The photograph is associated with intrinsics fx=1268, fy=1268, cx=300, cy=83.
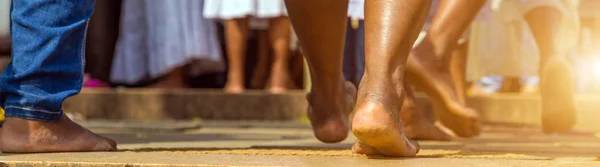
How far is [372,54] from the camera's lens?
2979mm

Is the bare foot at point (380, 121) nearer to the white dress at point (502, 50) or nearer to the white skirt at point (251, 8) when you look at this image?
the white dress at point (502, 50)

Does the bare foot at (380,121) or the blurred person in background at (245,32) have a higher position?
the bare foot at (380,121)

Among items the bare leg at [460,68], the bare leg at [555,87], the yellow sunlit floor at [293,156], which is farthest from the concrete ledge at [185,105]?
the yellow sunlit floor at [293,156]

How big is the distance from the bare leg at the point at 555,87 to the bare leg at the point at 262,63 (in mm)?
4269

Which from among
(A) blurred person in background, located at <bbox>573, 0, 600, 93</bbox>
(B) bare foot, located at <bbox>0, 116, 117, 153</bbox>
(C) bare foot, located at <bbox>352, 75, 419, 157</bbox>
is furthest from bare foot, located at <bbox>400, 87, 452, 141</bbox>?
(A) blurred person in background, located at <bbox>573, 0, 600, 93</bbox>

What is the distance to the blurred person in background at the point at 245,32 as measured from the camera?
8.26 metres

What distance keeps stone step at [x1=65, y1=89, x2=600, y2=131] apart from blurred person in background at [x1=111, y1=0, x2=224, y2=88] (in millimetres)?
651

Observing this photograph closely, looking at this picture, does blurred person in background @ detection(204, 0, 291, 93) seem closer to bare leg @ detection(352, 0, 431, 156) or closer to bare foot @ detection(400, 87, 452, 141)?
bare foot @ detection(400, 87, 452, 141)

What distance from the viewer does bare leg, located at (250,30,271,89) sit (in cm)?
930

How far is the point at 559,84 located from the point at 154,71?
15.6ft

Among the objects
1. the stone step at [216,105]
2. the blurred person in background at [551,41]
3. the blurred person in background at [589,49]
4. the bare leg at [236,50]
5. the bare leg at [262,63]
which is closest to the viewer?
the blurred person in background at [551,41]

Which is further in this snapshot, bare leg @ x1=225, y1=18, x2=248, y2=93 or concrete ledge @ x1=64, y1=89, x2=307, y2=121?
bare leg @ x1=225, y1=18, x2=248, y2=93

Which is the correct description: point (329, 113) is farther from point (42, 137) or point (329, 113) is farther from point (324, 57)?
point (42, 137)

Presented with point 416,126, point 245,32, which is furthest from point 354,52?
point 416,126
